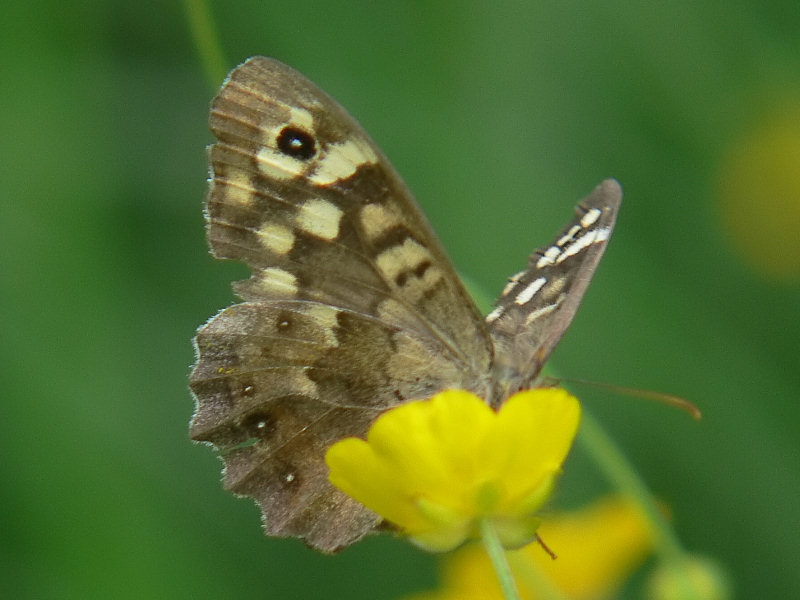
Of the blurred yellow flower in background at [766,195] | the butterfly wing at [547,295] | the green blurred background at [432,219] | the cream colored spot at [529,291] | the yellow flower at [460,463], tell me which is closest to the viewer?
the yellow flower at [460,463]

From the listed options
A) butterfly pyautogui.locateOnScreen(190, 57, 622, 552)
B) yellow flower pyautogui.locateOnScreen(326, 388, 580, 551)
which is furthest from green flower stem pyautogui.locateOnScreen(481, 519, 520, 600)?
butterfly pyautogui.locateOnScreen(190, 57, 622, 552)

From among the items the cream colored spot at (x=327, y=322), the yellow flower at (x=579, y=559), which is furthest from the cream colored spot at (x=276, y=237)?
the yellow flower at (x=579, y=559)

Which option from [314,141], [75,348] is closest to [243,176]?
[314,141]

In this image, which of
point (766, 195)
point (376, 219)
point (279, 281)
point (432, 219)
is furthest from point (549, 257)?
point (766, 195)

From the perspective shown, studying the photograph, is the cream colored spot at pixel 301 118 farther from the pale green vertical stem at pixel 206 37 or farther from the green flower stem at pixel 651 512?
the green flower stem at pixel 651 512

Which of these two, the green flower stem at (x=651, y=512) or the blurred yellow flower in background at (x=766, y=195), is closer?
the green flower stem at (x=651, y=512)

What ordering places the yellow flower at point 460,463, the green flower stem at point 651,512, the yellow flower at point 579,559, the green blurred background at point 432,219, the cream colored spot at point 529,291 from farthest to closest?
the green blurred background at point 432,219, the yellow flower at point 579,559, the green flower stem at point 651,512, the cream colored spot at point 529,291, the yellow flower at point 460,463

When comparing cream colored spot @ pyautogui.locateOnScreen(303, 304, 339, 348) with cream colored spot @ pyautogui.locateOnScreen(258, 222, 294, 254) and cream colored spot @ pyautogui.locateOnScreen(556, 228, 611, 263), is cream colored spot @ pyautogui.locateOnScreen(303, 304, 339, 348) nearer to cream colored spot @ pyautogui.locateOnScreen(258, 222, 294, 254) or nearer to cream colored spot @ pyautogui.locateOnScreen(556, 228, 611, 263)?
cream colored spot @ pyautogui.locateOnScreen(258, 222, 294, 254)

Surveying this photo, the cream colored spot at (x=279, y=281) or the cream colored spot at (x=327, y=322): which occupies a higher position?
the cream colored spot at (x=279, y=281)
